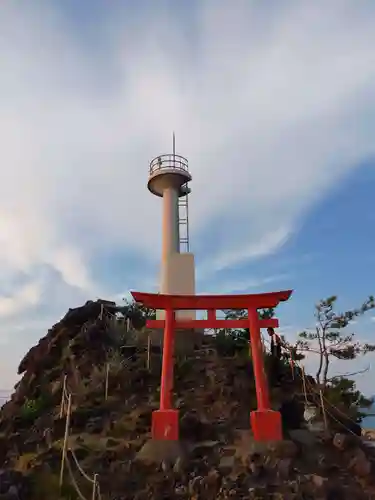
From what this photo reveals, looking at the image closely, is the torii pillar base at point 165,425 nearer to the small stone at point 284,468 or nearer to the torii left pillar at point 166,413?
the torii left pillar at point 166,413

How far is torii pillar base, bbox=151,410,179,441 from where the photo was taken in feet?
35.3

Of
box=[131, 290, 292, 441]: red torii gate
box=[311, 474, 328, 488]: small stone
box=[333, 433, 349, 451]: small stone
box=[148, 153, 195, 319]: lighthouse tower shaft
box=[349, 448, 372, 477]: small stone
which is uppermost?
box=[148, 153, 195, 319]: lighthouse tower shaft

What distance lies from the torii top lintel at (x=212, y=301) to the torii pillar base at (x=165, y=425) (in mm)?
3003

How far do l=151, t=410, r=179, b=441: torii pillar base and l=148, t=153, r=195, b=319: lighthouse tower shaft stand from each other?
646cm

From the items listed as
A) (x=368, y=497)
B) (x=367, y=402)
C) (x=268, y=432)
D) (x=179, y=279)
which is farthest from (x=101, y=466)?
(x=367, y=402)

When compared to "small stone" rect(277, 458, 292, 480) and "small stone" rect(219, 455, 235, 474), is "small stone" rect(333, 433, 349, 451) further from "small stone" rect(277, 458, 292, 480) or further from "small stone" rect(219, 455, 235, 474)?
"small stone" rect(219, 455, 235, 474)

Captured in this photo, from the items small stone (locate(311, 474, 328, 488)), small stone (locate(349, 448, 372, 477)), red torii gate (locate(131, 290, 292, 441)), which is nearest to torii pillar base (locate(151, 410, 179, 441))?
red torii gate (locate(131, 290, 292, 441))

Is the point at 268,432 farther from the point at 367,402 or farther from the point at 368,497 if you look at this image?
the point at 367,402

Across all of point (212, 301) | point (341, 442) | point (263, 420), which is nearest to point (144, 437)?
point (263, 420)

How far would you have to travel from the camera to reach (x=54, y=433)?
11.9 metres

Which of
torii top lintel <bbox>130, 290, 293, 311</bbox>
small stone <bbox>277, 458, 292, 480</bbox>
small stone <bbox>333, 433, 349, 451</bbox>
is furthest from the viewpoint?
torii top lintel <bbox>130, 290, 293, 311</bbox>

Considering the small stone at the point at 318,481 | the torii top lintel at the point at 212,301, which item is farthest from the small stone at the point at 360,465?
the torii top lintel at the point at 212,301

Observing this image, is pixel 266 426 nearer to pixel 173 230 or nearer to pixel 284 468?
pixel 284 468

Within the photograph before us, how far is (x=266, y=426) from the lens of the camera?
1082 cm
